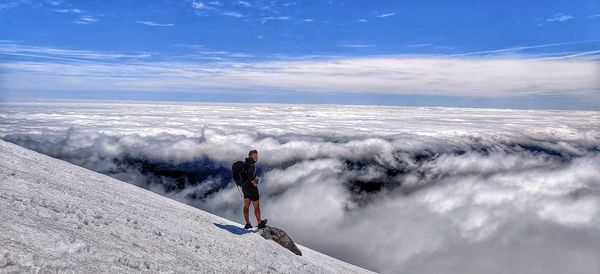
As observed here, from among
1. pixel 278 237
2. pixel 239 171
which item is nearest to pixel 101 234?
pixel 239 171

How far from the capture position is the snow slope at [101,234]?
7805 millimetres

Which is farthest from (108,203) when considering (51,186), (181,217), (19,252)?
(19,252)

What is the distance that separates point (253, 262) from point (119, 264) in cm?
431

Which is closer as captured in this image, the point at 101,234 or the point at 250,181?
the point at 101,234

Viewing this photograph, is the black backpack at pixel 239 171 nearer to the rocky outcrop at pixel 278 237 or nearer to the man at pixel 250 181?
the man at pixel 250 181

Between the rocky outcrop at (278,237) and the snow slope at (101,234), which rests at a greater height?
the snow slope at (101,234)

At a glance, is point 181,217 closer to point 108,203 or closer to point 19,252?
point 108,203

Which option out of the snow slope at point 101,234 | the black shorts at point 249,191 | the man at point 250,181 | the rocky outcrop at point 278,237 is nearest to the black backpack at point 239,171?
the man at point 250,181

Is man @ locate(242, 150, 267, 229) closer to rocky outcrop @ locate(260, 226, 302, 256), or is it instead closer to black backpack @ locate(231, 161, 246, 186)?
black backpack @ locate(231, 161, 246, 186)

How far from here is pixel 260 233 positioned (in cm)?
1529

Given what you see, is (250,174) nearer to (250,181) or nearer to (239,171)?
(250,181)

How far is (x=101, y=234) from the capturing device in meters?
9.58

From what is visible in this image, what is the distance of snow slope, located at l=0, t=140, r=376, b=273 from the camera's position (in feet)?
25.6

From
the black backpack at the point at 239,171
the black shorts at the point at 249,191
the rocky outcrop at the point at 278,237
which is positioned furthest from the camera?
the rocky outcrop at the point at 278,237
